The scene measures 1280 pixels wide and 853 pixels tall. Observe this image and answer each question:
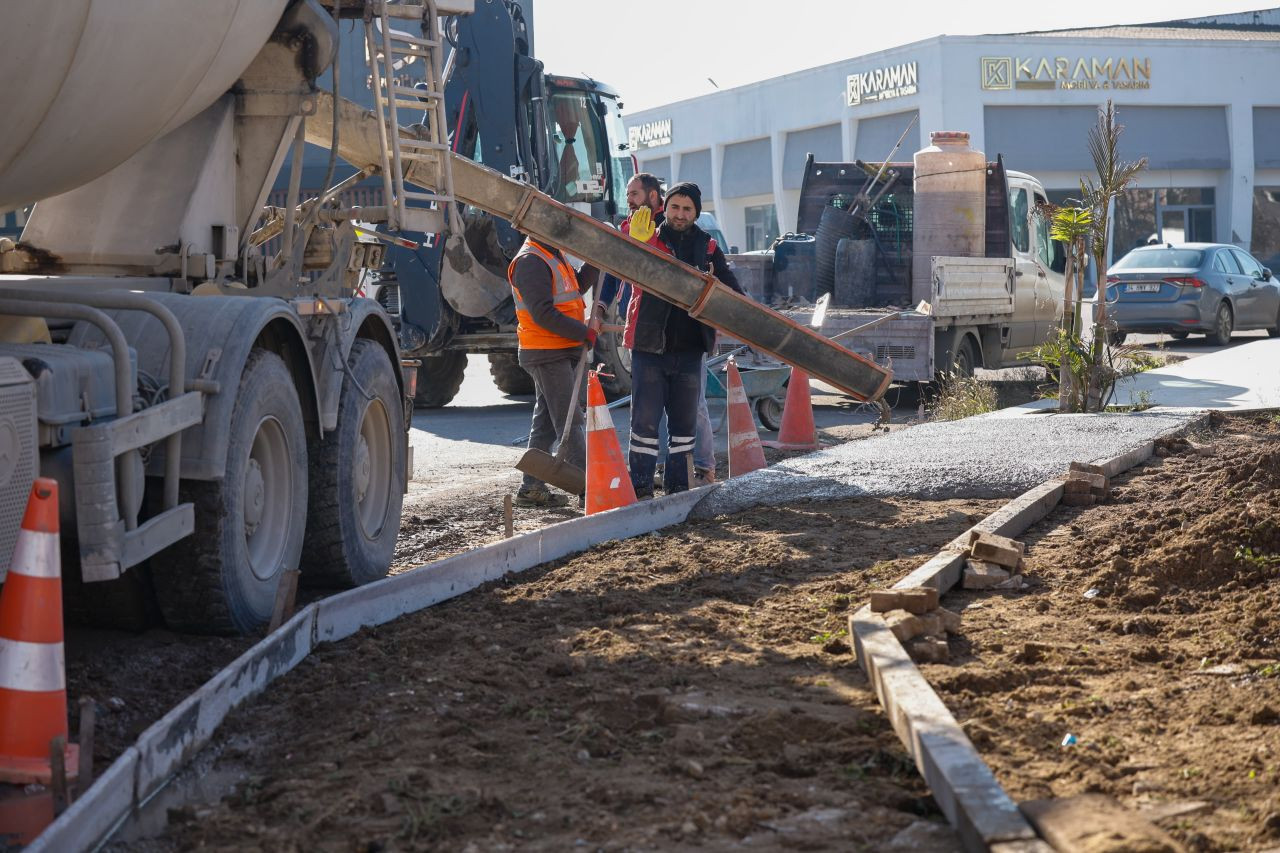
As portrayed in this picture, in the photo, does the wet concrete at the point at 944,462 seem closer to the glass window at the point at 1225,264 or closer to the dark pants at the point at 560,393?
the dark pants at the point at 560,393

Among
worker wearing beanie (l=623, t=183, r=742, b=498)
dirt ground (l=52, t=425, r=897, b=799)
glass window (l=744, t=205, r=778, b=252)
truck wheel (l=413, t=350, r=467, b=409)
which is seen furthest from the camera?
glass window (l=744, t=205, r=778, b=252)

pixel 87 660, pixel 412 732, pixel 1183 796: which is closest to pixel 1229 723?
pixel 1183 796

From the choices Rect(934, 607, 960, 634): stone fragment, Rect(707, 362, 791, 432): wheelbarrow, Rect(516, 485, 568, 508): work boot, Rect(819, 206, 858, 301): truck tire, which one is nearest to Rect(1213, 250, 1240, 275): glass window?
Rect(819, 206, 858, 301): truck tire

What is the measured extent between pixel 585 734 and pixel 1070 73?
41852 millimetres

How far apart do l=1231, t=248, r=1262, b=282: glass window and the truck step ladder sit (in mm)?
17640

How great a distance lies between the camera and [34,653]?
3.82 metres

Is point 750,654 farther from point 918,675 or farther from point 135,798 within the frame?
point 135,798

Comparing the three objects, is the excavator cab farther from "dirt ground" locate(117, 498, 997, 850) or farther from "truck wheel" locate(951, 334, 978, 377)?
"dirt ground" locate(117, 498, 997, 850)

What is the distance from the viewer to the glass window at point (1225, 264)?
21.6 m

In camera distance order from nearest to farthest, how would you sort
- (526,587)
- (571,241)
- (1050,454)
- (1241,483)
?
(526,587), (1241,483), (571,241), (1050,454)

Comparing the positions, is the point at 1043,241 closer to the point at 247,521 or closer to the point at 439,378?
the point at 439,378

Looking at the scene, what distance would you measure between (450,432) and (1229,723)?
32.4 feet

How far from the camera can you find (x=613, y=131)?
15742 mm

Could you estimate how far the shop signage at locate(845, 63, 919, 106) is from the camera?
42.3 metres
